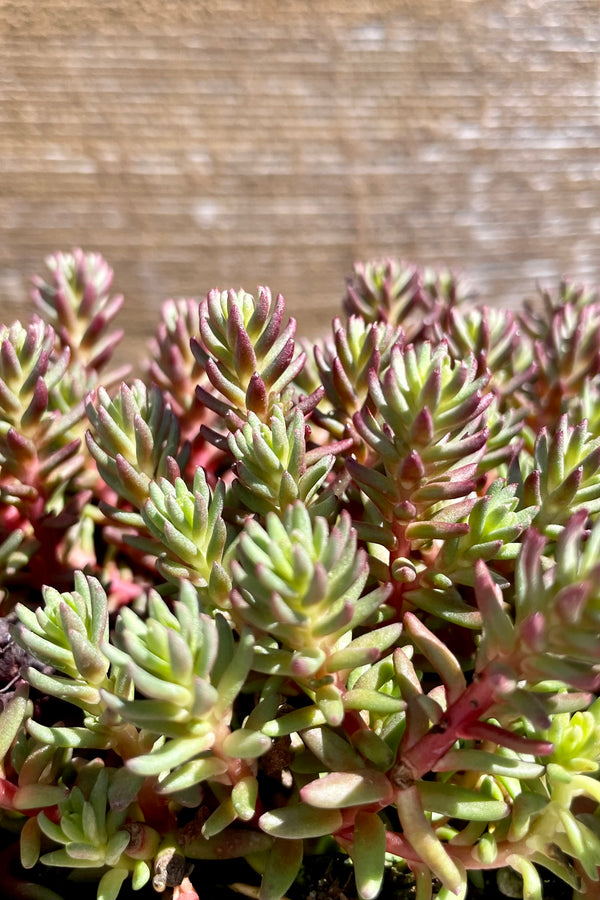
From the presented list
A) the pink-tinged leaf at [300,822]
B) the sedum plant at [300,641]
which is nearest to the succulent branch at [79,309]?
the sedum plant at [300,641]

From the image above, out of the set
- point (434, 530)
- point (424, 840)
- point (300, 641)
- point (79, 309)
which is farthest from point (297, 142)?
point (424, 840)

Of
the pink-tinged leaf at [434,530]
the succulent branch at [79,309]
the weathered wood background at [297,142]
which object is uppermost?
the weathered wood background at [297,142]

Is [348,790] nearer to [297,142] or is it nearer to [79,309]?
[79,309]

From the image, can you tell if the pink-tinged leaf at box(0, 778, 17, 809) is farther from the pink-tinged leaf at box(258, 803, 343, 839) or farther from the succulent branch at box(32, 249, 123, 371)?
the succulent branch at box(32, 249, 123, 371)

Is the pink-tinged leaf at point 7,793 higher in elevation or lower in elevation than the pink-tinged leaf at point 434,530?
lower

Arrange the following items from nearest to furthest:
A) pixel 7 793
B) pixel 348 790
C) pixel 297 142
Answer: pixel 348 790, pixel 7 793, pixel 297 142

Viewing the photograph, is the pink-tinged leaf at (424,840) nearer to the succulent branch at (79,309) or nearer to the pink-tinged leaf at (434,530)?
the pink-tinged leaf at (434,530)
